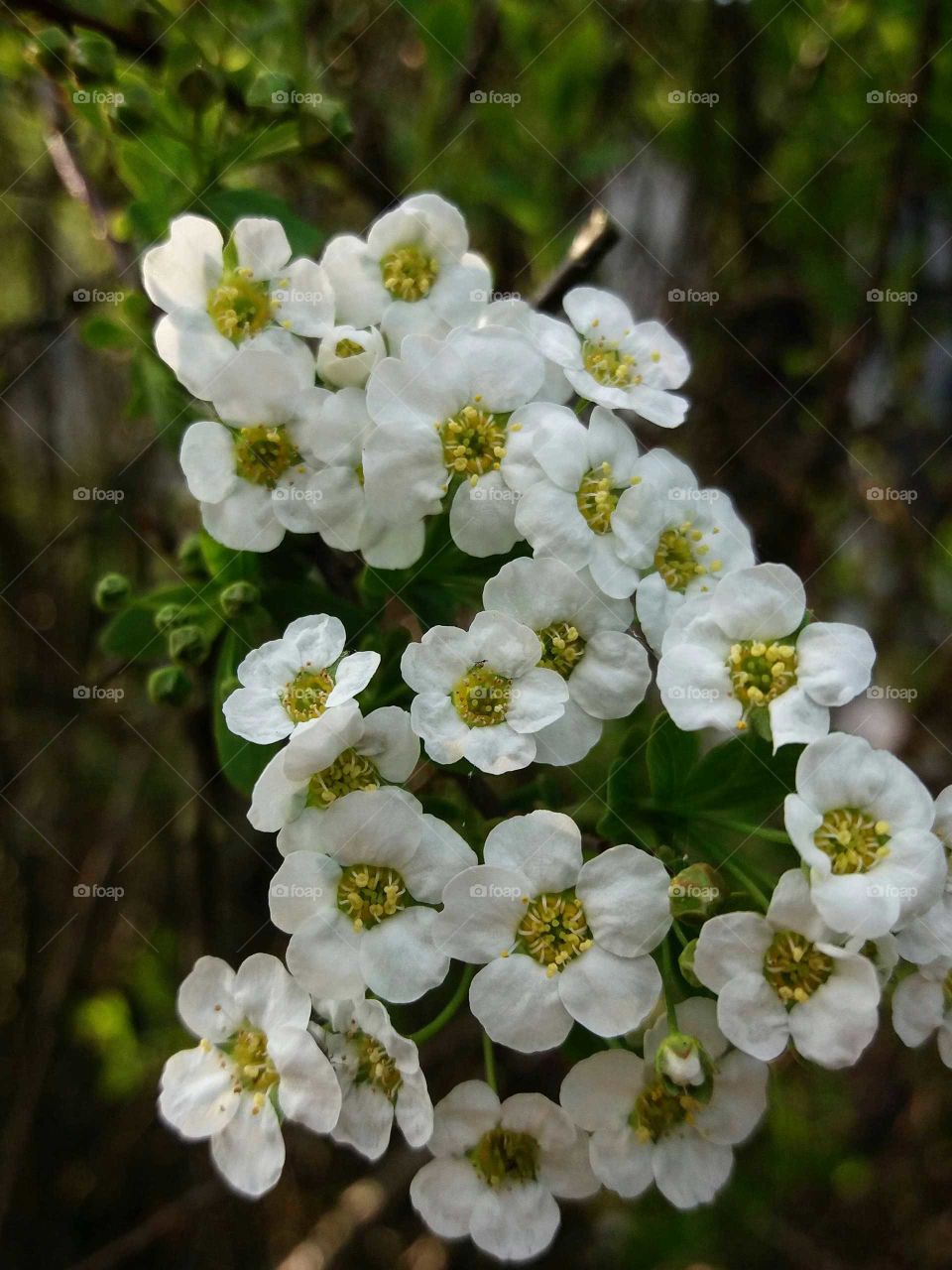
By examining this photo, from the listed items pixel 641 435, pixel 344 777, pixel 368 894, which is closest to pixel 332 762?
pixel 344 777

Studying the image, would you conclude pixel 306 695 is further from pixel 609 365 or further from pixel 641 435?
pixel 641 435

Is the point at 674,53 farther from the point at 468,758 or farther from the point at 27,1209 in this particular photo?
the point at 27,1209

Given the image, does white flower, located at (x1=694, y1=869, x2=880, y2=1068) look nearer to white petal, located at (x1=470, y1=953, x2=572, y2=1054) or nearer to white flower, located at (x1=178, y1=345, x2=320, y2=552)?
white petal, located at (x1=470, y1=953, x2=572, y2=1054)

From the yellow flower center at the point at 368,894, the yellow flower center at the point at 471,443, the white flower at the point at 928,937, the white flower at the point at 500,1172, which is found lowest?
the white flower at the point at 500,1172

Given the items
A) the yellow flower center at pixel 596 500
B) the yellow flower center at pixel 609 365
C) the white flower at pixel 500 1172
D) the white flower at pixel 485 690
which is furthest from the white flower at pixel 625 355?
the white flower at pixel 500 1172

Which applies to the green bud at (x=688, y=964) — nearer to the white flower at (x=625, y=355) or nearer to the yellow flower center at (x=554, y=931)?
the yellow flower center at (x=554, y=931)

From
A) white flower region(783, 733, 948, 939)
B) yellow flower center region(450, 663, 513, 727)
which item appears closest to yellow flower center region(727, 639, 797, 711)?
white flower region(783, 733, 948, 939)

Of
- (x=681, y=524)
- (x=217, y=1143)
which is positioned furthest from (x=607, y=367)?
(x=217, y=1143)
